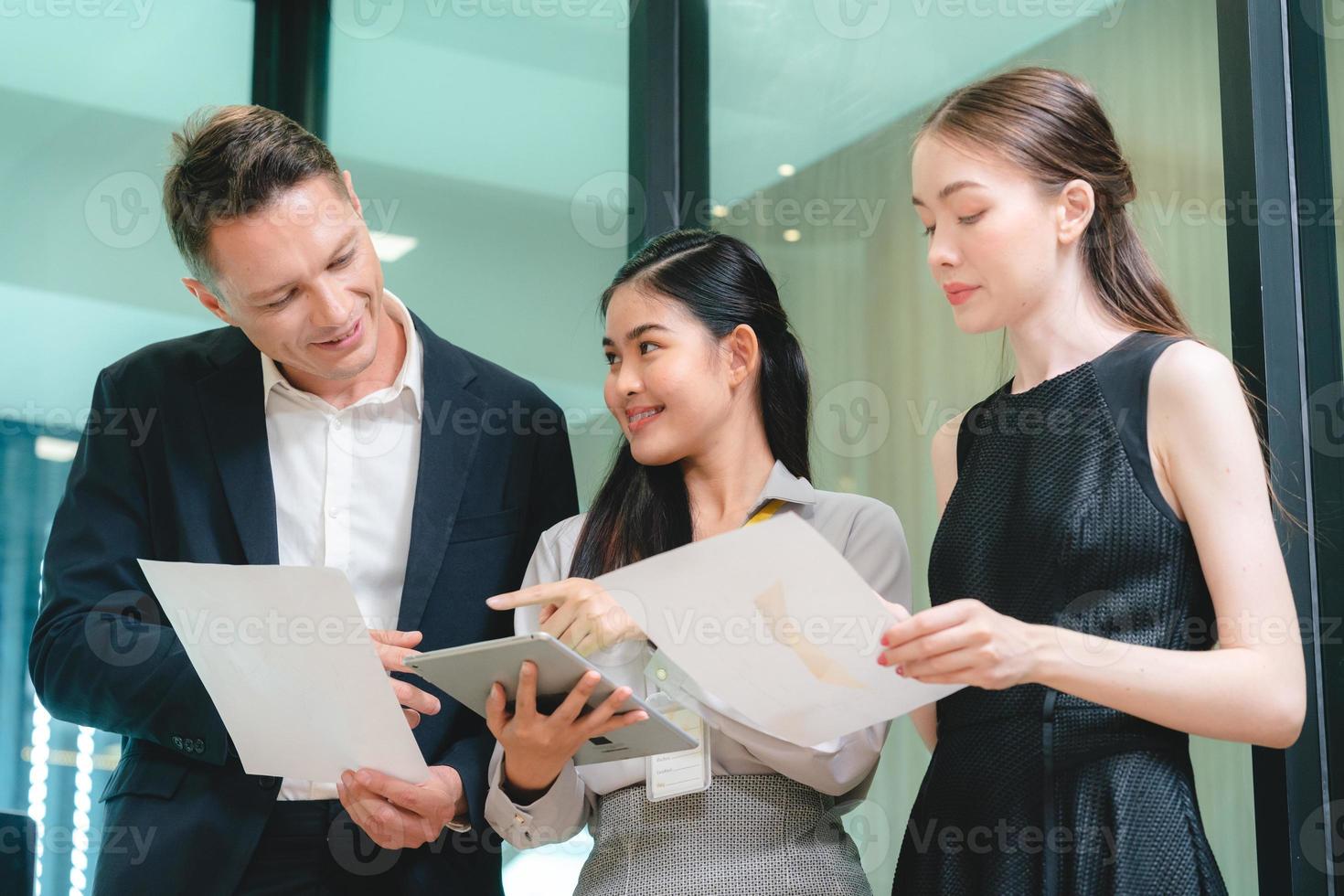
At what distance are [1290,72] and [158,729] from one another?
71.1 inches

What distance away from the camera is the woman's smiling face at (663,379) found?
1.91 meters

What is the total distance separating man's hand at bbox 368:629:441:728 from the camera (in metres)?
1.64

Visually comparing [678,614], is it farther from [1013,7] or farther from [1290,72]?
[1013,7]

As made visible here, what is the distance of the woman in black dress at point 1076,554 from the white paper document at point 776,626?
0.06 m

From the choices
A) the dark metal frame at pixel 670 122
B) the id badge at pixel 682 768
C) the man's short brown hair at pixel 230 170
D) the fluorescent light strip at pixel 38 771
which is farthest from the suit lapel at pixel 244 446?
the fluorescent light strip at pixel 38 771

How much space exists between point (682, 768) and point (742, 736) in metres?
0.09

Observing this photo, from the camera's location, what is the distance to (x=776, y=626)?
132 cm

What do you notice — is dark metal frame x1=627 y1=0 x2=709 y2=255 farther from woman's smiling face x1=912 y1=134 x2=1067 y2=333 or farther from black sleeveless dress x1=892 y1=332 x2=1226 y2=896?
black sleeveless dress x1=892 y1=332 x2=1226 y2=896

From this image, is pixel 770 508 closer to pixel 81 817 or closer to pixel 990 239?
pixel 990 239

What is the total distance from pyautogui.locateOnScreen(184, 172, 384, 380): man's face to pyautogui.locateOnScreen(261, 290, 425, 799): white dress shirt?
0.25 ft

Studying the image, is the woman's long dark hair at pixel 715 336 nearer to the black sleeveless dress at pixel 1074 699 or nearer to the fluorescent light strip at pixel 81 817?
the black sleeveless dress at pixel 1074 699

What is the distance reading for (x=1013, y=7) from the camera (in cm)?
244

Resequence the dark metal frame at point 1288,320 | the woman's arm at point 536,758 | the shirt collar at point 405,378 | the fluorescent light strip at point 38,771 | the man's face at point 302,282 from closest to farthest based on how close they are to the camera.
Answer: the woman's arm at point 536,758
the dark metal frame at point 1288,320
the man's face at point 302,282
the shirt collar at point 405,378
the fluorescent light strip at point 38,771

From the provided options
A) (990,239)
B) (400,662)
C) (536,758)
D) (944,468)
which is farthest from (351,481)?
(990,239)
